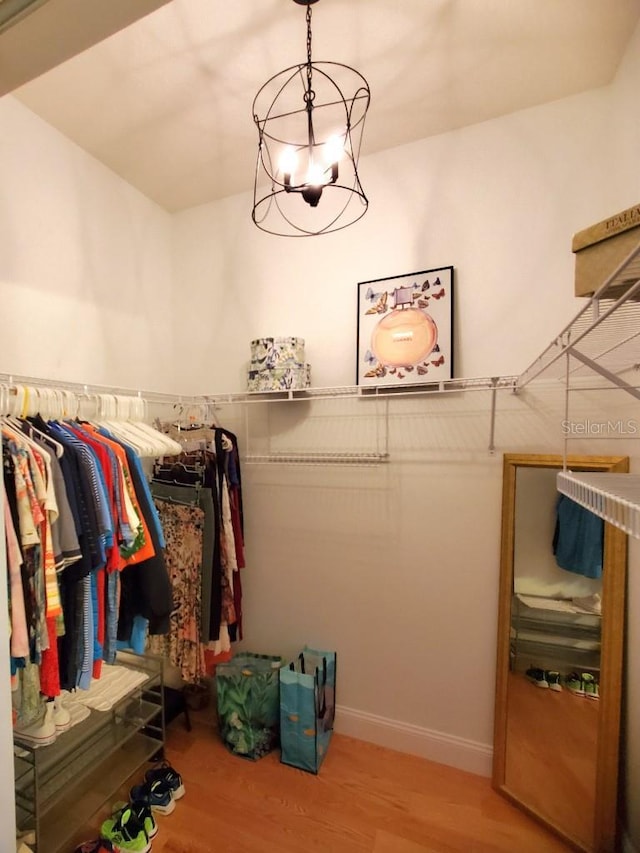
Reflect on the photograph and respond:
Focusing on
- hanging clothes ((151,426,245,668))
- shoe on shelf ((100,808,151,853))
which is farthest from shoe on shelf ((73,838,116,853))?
hanging clothes ((151,426,245,668))

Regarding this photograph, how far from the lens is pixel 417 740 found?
1768 mm

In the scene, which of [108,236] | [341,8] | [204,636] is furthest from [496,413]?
[108,236]

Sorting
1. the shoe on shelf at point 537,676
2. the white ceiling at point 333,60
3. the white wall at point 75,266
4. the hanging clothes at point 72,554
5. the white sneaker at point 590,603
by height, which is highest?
the white ceiling at point 333,60

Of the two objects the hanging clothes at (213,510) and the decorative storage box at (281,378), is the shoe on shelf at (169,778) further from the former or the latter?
the decorative storage box at (281,378)

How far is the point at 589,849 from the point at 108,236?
10.4ft

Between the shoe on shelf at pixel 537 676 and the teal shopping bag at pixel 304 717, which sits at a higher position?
the shoe on shelf at pixel 537 676

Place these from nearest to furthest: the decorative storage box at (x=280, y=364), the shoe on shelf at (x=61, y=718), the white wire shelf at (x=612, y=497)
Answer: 1. the white wire shelf at (x=612, y=497)
2. the shoe on shelf at (x=61, y=718)
3. the decorative storage box at (x=280, y=364)

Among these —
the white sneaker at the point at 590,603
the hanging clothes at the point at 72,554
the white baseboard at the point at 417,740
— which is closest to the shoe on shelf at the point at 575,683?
the white sneaker at the point at 590,603

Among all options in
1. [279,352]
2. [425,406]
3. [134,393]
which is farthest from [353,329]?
[134,393]

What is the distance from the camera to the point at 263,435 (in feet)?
6.73

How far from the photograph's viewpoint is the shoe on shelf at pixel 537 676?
1.52m

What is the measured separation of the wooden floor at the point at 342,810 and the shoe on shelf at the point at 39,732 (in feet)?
1.91

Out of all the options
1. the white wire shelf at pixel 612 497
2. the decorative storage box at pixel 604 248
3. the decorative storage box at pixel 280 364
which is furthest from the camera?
the decorative storage box at pixel 280 364

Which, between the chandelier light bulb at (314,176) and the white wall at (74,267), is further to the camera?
the white wall at (74,267)
